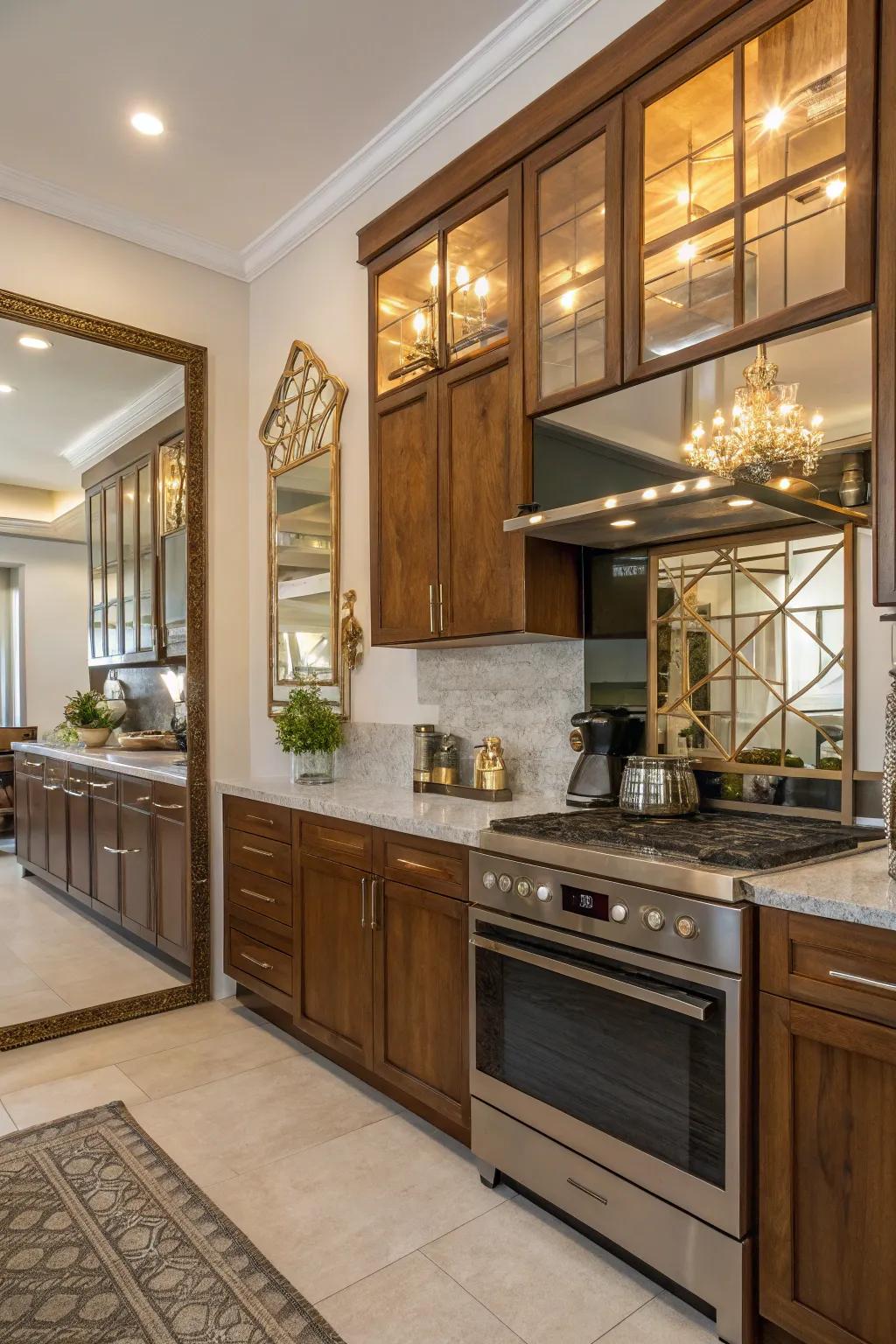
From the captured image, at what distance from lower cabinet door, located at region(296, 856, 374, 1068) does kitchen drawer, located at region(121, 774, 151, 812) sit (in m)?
0.98

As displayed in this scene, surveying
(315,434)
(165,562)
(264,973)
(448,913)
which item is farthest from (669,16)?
(264,973)

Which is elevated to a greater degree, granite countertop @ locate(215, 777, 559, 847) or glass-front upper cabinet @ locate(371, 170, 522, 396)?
glass-front upper cabinet @ locate(371, 170, 522, 396)

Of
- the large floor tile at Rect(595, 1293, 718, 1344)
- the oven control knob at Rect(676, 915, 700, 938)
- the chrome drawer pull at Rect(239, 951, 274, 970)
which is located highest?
the oven control knob at Rect(676, 915, 700, 938)

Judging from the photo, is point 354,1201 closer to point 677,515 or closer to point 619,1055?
point 619,1055

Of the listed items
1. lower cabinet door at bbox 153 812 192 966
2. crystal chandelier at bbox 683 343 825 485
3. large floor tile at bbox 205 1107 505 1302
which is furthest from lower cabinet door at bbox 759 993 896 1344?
lower cabinet door at bbox 153 812 192 966

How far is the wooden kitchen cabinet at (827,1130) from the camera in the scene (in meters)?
1.43

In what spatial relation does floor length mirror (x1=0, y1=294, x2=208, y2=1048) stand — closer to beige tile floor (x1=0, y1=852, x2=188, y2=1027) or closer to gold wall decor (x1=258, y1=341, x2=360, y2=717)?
beige tile floor (x1=0, y1=852, x2=188, y2=1027)

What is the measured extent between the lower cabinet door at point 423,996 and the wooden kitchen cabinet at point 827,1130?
0.87 m

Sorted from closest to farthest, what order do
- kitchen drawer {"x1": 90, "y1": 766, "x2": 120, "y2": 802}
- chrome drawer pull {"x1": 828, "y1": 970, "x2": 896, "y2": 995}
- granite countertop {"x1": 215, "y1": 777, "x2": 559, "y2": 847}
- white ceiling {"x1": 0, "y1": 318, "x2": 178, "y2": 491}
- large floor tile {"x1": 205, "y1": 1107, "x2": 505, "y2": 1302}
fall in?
1. chrome drawer pull {"x1": 828, "y1": 970, "x2": 896, "y2": 995}
2. large floor tile {"x1": 205, "y1": 1107, "x2": 505, "y2": 1302}
3. granite countertop {"x1": 215, "y1": 777, "x2": 559, "y2": 847}
4. white ceiling {"x1": 0, "y1": 318, "x2": 178, "y2": 491}
5. kitchen drawer {"x1": 90, "y1": 766, "x2": 120, "y2": 802}

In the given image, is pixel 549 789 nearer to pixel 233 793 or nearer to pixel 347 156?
pixel 233 793

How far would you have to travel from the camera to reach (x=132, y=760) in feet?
11.5

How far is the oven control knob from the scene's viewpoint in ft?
5.46

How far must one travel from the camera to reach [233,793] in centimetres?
340

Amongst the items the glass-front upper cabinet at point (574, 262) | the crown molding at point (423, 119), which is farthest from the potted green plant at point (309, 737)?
the crown molding at point (423, 119)
